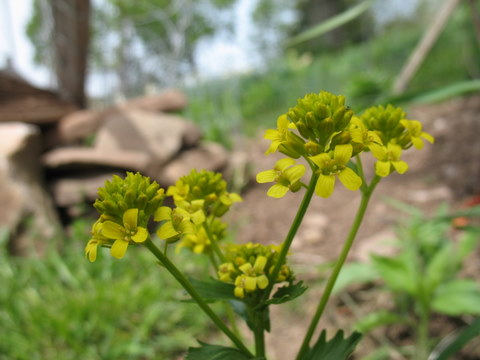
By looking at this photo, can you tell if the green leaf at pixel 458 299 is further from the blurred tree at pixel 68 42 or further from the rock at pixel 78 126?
the blurred tree at pixel 68 42

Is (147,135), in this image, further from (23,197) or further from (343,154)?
(343,154)

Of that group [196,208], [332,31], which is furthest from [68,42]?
[332,31]

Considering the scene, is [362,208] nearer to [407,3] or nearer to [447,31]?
[447,31]

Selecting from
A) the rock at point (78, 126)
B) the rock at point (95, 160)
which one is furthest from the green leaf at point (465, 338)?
the rock at point (78, 126)

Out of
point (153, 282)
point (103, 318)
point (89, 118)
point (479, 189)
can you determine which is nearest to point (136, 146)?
point (89, 118)

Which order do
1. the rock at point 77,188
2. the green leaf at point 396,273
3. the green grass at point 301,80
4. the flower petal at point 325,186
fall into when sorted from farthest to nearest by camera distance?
the green grass at point 301,80
the rock at point 77,188
the green leaf at point 396,273
the flower petal at point 325,186
